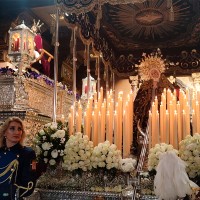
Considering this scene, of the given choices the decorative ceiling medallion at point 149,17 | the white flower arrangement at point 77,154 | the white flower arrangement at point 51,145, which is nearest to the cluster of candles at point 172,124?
the white flower arrangement at point 77,154

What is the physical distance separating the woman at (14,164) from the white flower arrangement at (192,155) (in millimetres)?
1324

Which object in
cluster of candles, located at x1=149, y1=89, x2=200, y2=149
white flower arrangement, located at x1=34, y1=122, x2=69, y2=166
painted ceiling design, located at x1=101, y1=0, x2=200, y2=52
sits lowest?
white flower arrangement, located at x1=34, y1=122, x2=69, y2=166

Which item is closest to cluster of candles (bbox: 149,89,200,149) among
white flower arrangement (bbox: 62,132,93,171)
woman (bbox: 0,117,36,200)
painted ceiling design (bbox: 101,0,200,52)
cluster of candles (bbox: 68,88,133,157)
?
cluster of candles (bbox: 68,88,133,157)

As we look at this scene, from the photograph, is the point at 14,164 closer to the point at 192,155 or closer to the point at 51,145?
the point at 51,145

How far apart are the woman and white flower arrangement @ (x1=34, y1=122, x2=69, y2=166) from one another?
373 mm

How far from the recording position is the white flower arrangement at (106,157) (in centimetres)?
300

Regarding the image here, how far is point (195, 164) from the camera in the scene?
280 cm

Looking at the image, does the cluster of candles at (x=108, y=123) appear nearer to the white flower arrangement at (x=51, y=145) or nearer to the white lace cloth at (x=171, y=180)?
the white flower arrangement at (x=51, y=145)

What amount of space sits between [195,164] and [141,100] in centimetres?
236

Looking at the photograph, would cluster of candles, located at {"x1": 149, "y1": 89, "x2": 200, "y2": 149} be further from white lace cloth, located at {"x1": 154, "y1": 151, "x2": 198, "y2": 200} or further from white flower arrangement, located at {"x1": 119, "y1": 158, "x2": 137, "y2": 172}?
white lace cloth, located at {"x1": 154, "y1": 151, "x2": 198, "y2": 200}

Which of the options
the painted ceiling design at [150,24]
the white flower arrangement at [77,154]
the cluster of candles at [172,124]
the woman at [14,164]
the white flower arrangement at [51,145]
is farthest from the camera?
the painted ceiling design at [150,24]

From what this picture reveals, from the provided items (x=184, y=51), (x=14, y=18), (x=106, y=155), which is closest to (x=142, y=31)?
(x=184, y=51)

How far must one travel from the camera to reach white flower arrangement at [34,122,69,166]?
126 inches

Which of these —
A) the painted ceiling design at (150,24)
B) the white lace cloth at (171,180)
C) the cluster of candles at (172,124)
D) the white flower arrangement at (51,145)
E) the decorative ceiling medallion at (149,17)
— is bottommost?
the white lace cloth at (171,180)
